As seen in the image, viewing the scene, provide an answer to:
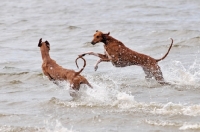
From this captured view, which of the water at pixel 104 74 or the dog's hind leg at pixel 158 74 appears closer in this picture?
the water at pixel 104 74

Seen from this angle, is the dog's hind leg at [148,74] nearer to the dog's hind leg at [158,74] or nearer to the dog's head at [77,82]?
the dog's hind leg at [158,74]

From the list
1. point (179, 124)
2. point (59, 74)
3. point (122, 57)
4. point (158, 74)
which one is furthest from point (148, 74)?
point (179, 124)

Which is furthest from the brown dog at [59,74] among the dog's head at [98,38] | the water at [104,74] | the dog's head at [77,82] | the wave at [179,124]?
the wave at [179,124]

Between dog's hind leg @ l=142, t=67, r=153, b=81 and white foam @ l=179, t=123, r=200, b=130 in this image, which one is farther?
dog's hind leg @ l=142, t=67, r=153, b=81

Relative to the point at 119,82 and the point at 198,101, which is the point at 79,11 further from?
the point at 198,101

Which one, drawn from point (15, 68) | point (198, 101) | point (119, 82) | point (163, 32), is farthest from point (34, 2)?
point (198, 101)

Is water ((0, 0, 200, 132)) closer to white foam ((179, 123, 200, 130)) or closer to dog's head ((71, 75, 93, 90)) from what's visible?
white foam ((179, 123, 200, 130))

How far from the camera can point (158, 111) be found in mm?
10117

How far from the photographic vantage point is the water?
32.6 feet

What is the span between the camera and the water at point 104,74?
32.6 ft

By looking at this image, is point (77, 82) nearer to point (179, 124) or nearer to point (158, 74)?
point (158, 74)

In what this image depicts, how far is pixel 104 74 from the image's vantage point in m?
14.7

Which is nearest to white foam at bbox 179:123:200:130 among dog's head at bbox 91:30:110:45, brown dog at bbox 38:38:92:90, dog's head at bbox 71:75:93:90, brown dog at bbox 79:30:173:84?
brown dog at bbox 38:38:92:90

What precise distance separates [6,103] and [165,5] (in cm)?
Result: 1739
